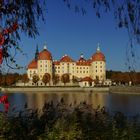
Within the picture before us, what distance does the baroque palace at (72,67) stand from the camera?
111m

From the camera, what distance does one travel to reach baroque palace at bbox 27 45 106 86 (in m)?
111

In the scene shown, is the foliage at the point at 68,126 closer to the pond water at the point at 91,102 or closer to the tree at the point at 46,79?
the pond water at the point at 91,102

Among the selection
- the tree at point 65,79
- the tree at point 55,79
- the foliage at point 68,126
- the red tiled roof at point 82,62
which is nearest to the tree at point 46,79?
the tree at point 55,79

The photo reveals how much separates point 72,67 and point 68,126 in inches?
4393

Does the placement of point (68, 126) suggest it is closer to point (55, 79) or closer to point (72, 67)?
point (55, 79)

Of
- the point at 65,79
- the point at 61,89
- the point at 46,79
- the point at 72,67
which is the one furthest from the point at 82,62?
the point at 61,89

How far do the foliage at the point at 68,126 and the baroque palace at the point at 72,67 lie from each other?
332 ft

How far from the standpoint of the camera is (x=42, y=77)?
108 m

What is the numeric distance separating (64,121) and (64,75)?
102965 mm

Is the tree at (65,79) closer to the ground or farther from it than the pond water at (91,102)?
farther from it

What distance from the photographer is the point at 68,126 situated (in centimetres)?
500

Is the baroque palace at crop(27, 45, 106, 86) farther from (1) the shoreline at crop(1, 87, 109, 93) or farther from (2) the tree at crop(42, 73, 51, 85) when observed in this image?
(1) the shoreline at crop(1, 87, 109, 93)

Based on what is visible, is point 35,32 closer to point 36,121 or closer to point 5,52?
point 5,52

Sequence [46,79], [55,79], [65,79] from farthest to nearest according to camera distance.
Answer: [55,79], [65,79], [46,79]
